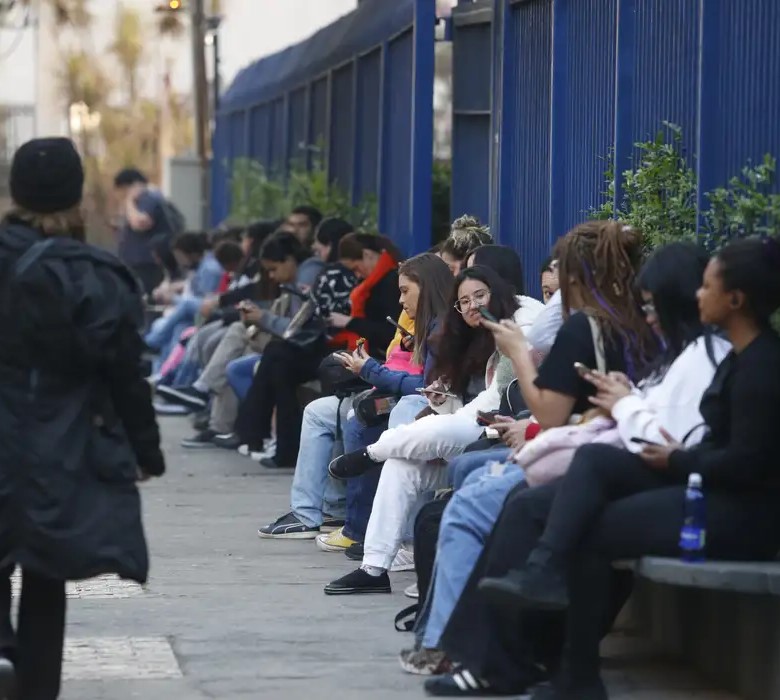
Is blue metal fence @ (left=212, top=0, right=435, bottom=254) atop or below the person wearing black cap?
atop

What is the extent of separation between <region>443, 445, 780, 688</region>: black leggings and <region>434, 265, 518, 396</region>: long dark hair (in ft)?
6.80

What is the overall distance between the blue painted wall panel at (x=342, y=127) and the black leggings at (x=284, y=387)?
14.9ft

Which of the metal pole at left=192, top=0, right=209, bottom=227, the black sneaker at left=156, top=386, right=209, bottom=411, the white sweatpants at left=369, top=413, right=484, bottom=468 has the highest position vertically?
the metal pole at left=192, top=0, right=209, bottom=227

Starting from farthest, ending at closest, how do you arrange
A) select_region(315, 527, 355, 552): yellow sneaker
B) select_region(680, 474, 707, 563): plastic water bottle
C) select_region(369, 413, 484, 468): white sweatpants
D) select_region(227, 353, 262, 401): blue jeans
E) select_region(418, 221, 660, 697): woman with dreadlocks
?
select_region(227, 353, 262, 401): blue jeans
select_region(315, 527, 355, 552): yellow sneaker
select_region(369, 413, 484, 468): white sweatpants
select_region(418, 221, 660, 697): woman with dreadlocks
select_region(680, 474, 707, 563): plastic water bottle

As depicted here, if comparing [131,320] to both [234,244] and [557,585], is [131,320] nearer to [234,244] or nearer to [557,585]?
[557,585]

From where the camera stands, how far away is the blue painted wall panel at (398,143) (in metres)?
14.6

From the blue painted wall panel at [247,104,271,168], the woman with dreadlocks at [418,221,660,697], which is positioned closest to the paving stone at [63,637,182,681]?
the woman with dreadlocks at [418,221,660,697]

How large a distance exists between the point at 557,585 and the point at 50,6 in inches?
1605

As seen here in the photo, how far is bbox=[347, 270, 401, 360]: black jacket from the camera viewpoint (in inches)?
473

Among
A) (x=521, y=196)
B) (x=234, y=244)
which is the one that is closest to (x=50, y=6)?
(x=234, y=244)

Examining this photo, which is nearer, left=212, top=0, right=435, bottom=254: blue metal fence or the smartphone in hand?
the smartphone in hand

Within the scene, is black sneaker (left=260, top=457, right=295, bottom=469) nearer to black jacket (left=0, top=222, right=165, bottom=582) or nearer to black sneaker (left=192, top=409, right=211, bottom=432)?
black sneaker (left=192, top=409, right=211, bottom=432)

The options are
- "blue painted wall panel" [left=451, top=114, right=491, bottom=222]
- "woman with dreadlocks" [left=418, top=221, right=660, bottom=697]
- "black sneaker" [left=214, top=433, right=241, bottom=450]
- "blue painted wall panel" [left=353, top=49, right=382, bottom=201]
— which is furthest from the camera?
"blue painted wall panel" [left=353, top=49, right=382, bottom=201]

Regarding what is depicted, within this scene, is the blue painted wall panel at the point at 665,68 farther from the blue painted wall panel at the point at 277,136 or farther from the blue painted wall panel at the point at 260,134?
the blue painted wall panel at the point at 260,134
